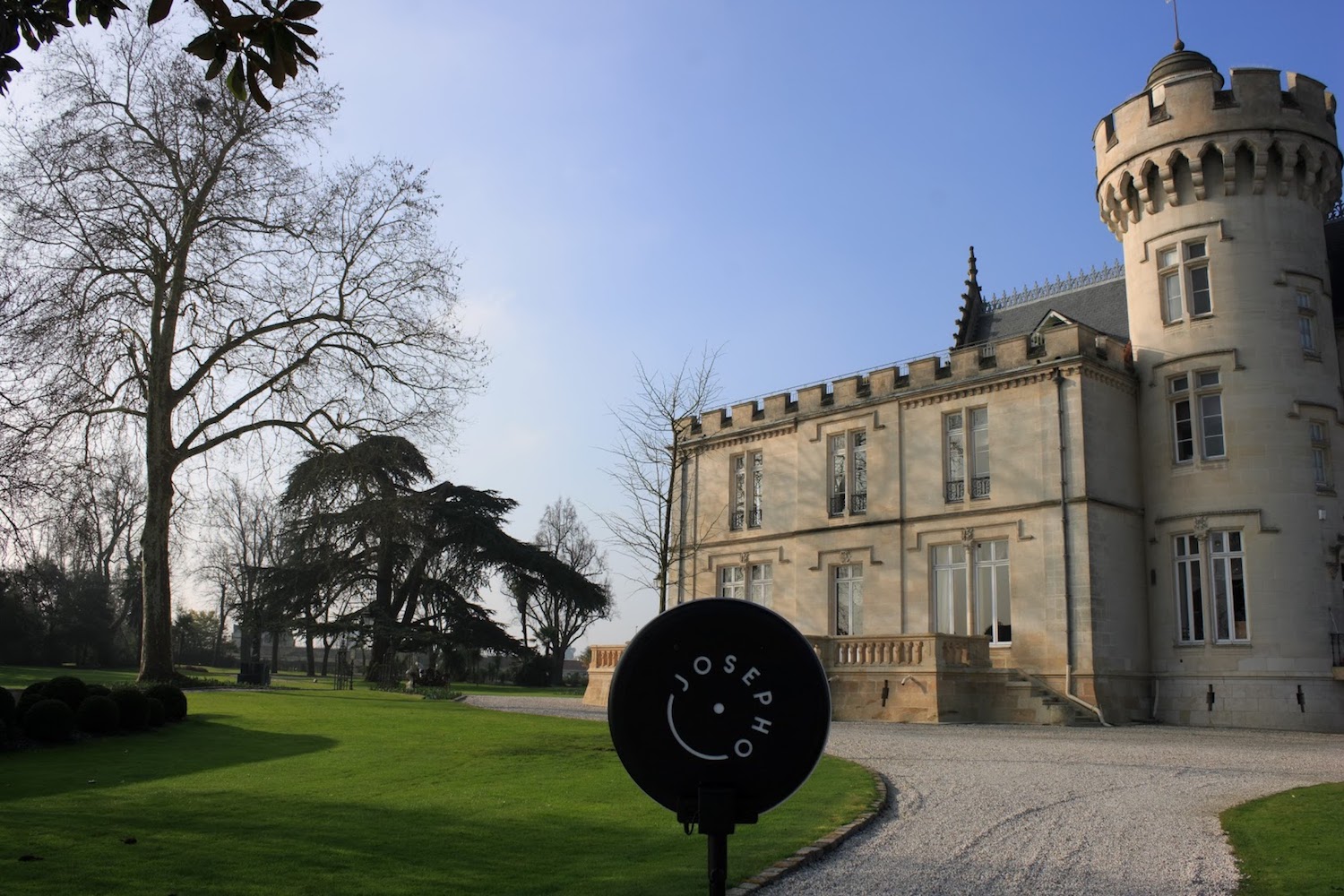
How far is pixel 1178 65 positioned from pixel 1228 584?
1378 cm

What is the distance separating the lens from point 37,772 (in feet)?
39.1

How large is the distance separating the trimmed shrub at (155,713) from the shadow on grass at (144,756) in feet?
0.49

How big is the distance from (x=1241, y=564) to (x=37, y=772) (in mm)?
23871

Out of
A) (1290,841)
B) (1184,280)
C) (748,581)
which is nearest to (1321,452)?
(1184,280)

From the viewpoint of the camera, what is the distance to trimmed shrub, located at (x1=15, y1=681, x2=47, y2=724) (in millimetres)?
14922

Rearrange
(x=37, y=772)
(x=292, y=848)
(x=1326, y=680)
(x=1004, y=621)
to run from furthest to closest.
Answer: (x=1004, y=621)
(x=1326, y=680)
(x=37, y=772)
(x=292, y=848)

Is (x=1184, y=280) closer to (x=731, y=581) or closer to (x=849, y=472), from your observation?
(x=849, y=472)

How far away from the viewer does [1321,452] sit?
25406 millimetres

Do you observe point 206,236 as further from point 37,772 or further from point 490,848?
point 490,848

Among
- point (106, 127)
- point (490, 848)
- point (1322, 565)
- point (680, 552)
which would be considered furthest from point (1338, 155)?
point (106, 127)

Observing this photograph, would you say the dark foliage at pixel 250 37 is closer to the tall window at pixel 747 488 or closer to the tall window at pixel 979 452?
the tall window at pixel 979 452

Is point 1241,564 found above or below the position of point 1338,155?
below

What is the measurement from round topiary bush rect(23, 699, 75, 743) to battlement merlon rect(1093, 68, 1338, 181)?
86.9 ft

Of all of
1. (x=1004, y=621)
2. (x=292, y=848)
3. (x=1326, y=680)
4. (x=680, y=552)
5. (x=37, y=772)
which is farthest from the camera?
(x=680, y=552)
